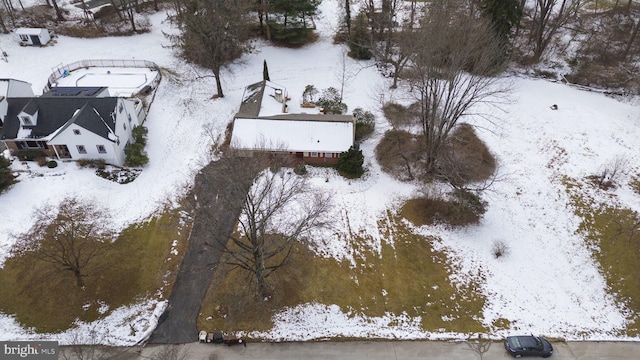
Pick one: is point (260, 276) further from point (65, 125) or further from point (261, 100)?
point (65, 125)

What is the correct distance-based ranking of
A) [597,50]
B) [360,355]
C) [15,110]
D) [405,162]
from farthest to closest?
1. [597,50]
2. [405,162]
3. [15,110]
4. [360,355]

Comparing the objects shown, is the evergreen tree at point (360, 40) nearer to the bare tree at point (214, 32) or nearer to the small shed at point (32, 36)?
the bare tree at point (214, 32)

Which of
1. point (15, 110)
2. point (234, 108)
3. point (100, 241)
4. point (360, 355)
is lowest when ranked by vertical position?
point (360, 355)

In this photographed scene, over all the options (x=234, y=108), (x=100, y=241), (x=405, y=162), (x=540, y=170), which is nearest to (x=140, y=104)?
(x=234, y=108)

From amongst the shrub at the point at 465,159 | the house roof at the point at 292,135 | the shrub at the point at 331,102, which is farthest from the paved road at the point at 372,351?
the shrub at the point at 331,102

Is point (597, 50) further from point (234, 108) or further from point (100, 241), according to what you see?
point (100, 241)

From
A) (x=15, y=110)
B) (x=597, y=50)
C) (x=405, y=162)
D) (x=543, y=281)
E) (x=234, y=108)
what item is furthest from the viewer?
(x=597, y=50)
